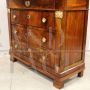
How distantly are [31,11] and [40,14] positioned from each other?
16cm

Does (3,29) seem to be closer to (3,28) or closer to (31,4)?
(3,28)

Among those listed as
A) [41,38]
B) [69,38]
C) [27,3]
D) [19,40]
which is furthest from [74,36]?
[19,40]

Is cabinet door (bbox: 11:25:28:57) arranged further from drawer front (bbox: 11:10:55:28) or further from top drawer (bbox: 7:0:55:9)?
top drawer (bbox: 7:0:55:9)

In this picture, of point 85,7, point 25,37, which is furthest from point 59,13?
point 25,37

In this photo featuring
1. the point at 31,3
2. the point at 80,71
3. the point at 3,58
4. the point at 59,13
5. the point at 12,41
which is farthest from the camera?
the point at 3,58

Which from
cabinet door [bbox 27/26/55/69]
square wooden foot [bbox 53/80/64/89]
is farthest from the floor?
cabinet door [bbox 27/26/55/69]

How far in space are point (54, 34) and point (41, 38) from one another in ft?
0.70

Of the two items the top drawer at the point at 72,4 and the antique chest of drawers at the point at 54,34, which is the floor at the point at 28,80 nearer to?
the antique chest of drawers at the point at 54,34

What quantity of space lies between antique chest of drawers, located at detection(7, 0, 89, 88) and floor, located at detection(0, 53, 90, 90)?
0.10 m

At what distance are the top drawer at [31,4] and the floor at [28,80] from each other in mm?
776

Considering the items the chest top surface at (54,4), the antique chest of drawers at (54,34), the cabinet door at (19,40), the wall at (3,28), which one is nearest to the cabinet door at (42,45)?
the antique chest of drawers at (54,34)

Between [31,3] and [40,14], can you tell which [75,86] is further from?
[31,3]

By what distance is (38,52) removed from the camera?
1.80 metres

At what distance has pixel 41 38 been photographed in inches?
67.1
